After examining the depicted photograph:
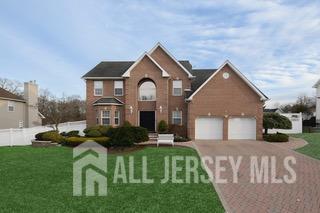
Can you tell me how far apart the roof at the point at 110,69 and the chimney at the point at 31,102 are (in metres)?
10.1

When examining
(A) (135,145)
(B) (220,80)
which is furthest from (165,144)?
(B) (220,80)

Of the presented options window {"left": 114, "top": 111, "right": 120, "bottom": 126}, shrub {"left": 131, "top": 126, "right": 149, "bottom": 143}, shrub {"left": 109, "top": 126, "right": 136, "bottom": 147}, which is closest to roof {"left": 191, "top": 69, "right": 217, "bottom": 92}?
window {"left": 114, "top": 111, "right": 120, "bottom": 126}

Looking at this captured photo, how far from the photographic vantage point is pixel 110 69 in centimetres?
3244

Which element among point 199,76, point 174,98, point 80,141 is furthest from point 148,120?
point 80,141

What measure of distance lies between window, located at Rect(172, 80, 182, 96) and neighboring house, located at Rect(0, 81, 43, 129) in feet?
63.1

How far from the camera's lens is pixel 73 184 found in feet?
33.7

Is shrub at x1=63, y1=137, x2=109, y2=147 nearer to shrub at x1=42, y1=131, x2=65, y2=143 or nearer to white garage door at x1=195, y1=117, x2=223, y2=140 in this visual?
shrub at x1=42, y1=131, x2=65, y2=143

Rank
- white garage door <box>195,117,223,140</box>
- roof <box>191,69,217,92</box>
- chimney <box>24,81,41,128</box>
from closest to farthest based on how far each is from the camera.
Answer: white garage door <box>195,117,223,140</box> → roof <box>191,69,217,92</box> → chimney <box>24,81,41,128</box>

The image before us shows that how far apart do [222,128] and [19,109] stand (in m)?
25.4

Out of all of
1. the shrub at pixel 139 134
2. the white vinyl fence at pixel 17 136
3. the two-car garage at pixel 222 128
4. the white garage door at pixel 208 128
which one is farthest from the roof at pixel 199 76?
the white vinyl fence at pixel 17 136

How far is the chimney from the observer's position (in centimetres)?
3694

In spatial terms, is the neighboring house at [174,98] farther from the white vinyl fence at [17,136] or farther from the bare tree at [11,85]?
the bare tree at [11,85]

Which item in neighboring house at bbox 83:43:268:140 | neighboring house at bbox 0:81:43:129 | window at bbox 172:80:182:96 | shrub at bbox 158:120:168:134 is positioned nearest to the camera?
neighboring house at bbox 83:43:268:140

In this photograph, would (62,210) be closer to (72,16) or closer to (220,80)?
(72,16)
